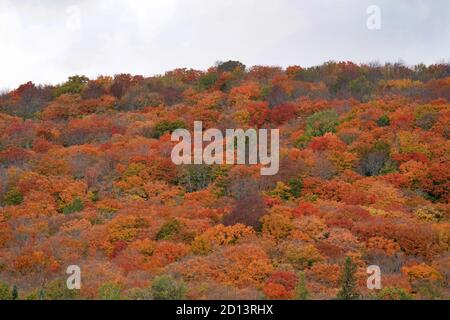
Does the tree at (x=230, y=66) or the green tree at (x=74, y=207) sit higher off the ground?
the tree at (x=230, y=66)

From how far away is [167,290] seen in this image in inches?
1212

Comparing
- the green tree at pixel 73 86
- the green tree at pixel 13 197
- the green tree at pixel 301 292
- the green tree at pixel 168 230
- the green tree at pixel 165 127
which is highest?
the green tree at pixel 73 86

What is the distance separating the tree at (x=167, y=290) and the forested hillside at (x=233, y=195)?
2.2 inches

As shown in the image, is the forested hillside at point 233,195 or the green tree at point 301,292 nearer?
the green tree at point 301,292

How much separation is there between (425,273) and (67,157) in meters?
34.8

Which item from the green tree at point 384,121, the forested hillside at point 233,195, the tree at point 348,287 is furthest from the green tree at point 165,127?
the tree at point 348,287

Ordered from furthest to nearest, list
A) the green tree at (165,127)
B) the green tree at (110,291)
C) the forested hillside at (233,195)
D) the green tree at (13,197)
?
the green tree at (165,127) < the green tree at (13,197) < the forested hillside at (233,195) < the green tree at (110,291)

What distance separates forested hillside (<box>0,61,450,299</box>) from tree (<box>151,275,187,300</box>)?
0.06 m

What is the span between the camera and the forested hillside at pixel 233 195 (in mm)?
36562

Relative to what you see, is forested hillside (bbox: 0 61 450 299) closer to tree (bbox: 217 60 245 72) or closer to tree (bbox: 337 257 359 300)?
tree (bbox: 337 257 359 300)

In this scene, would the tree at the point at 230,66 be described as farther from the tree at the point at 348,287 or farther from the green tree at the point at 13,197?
the tree at the point at 348,287

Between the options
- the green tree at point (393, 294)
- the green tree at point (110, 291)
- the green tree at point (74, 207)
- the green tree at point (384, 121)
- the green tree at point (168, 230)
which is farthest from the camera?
the green tree at point (384, 121)

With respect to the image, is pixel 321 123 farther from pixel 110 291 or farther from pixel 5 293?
pixel 5 293
